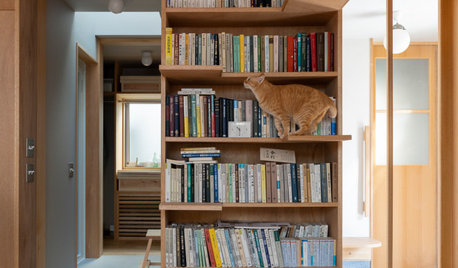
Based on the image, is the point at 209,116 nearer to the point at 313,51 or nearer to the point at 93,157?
the point at 313,51

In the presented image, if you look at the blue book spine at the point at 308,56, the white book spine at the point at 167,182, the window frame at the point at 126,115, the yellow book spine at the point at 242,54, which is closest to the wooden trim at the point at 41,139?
the white book spine at the point at 167,182

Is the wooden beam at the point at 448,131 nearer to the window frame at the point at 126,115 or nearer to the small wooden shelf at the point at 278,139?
the small wooden shelf at the point at 278,139

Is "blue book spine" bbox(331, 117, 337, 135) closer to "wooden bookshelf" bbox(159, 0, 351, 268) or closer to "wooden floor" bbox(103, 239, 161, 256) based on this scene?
"wooden bookshelf" bbox(159, 0, 351, 268)

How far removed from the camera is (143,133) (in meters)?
6.75

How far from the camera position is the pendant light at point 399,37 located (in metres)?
2.24

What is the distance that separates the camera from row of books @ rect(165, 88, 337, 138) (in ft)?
8.36

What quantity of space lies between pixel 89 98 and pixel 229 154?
8.89ft

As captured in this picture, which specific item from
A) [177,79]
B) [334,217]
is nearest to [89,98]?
[177,79]

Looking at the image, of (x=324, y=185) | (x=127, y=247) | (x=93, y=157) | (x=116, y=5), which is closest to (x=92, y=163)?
(x=93, y=157)

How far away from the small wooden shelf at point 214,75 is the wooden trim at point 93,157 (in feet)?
8.25

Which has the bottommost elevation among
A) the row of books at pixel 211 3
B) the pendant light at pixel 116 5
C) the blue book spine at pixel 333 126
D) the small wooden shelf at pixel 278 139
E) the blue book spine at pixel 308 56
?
the small wooden shelf at pixel 278 139

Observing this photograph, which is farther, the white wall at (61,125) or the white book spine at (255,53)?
the white wall at (61,125)

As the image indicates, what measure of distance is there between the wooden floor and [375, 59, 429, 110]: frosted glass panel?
147 inches

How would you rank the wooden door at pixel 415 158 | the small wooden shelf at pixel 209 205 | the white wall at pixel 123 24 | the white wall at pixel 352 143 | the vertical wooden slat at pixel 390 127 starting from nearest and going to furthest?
the wooden door at pixel 415 158 → the vertical wooden slat at pixel 390 127 → the small wooden shelf at pixel 209 205 → the white wall at pixel 352 143 → the white wall at pixel 123 24
